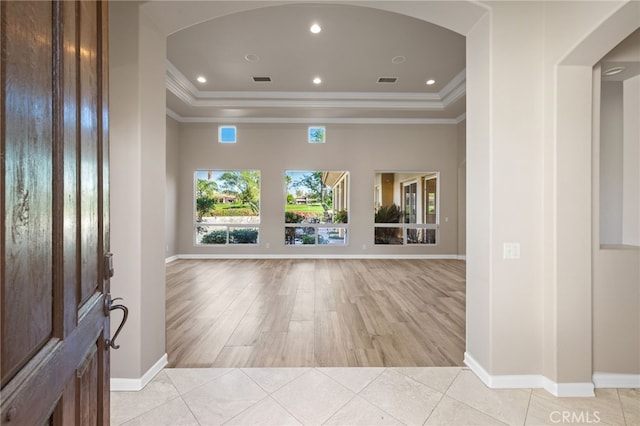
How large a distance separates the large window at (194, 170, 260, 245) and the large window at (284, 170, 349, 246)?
89 centimetres

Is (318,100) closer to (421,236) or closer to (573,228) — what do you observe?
(421,236)

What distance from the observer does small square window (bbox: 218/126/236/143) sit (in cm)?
746

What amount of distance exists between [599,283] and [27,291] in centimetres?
314

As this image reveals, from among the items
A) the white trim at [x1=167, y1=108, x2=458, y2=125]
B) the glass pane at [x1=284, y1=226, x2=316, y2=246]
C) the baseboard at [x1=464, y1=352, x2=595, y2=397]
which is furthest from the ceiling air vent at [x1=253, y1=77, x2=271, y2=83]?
the baseboard at [x1=464, y1=352, x2=595, y2=397]

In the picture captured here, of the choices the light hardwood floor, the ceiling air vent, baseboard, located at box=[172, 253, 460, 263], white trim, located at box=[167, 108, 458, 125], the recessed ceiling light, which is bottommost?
the light hardwood floor

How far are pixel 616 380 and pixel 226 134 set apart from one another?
7930mm

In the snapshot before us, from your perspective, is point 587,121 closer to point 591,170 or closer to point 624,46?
point 591,170

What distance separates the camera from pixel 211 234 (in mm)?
7586

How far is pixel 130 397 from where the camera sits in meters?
2.02

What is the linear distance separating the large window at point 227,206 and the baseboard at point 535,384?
6.20 meters

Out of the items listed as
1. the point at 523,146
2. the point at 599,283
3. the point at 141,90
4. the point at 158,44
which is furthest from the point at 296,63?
the point at 599,283

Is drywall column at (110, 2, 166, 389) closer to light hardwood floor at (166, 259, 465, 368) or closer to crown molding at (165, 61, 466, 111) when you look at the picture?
light hardwood floor at (166, 259, 465, 368)

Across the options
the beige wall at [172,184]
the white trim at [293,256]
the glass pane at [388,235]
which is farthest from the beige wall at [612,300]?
the beige wall at [172,184]

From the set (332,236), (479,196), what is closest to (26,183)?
(479,196)
